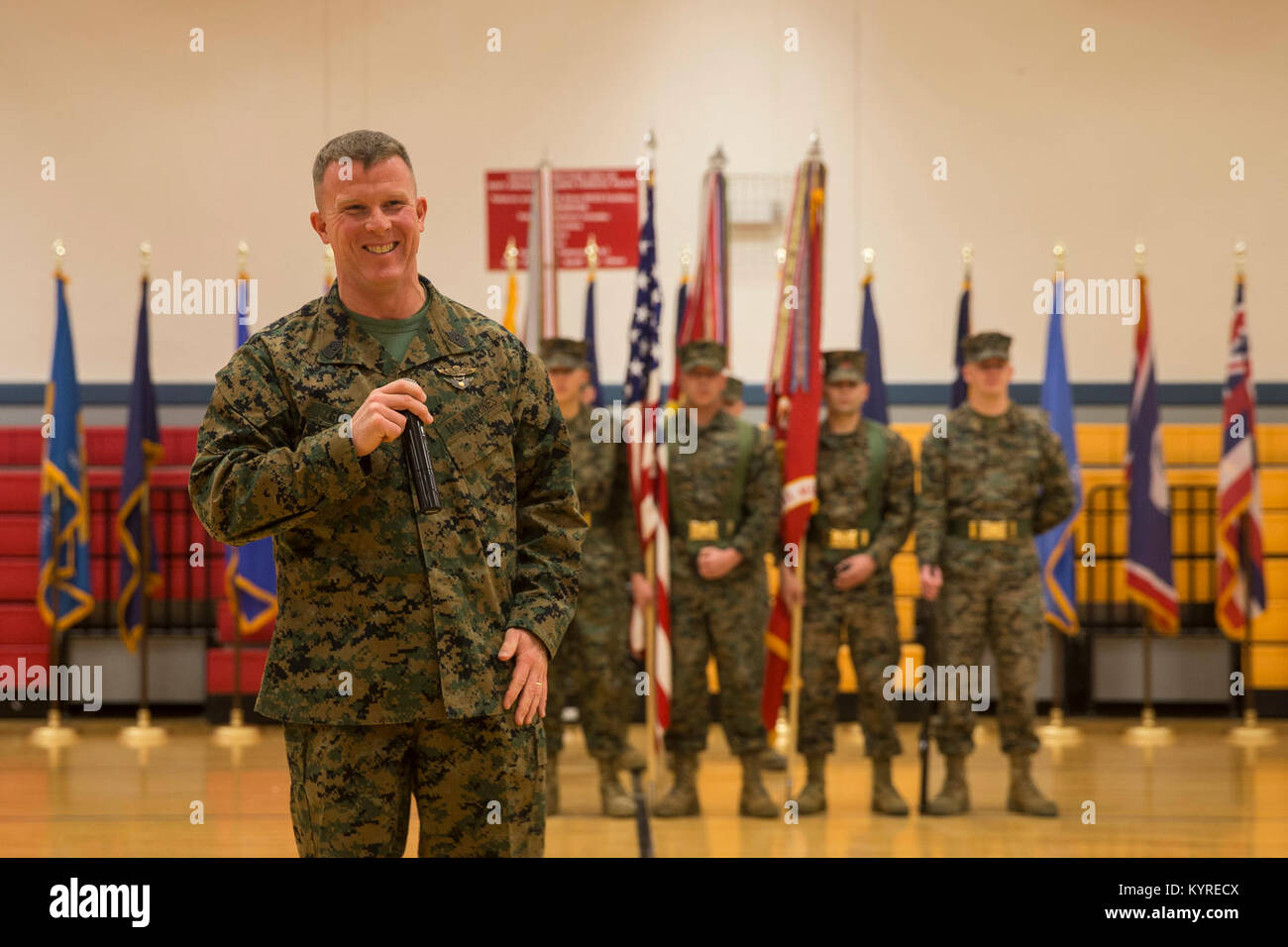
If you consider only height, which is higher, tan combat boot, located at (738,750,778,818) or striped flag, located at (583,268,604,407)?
striped flag, located at (583,268,604,407)

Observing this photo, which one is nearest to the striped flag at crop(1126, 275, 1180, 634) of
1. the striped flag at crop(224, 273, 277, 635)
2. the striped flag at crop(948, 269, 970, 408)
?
the striped flag at crop(948, 269, 970, 408)

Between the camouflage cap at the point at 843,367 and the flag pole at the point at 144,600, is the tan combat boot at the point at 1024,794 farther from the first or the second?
the flag pole at the point at 144,600

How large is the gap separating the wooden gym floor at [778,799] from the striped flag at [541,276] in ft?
7.08

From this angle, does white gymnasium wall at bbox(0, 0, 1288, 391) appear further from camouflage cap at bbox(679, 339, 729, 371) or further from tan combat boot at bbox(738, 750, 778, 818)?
tan combat boot at bbox(738, 750, 778, 818)

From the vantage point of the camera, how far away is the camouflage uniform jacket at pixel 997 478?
5.16m

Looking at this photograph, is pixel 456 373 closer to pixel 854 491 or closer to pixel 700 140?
pixel 854 491

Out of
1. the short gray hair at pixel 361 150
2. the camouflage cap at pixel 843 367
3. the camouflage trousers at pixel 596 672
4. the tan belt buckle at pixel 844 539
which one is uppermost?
the short gray hair at pixel 361 150

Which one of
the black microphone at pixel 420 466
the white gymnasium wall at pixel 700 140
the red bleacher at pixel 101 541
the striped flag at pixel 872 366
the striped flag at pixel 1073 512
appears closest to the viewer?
the black microphone at pixel 420 466

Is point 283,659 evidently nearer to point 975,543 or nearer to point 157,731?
point 975,543

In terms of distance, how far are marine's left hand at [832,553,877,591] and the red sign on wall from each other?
3624 mm

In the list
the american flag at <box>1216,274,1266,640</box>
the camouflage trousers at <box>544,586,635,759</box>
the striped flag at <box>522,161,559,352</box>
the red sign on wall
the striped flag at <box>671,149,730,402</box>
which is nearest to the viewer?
the camouflage trousers at <box>544,586,635,759</box>

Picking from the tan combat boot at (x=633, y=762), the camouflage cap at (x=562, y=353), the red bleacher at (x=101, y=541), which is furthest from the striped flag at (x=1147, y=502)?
the red bleacher at (x=101, y=541)

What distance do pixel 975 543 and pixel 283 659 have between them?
3791 mm

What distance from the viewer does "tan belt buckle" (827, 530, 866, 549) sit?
519cm
